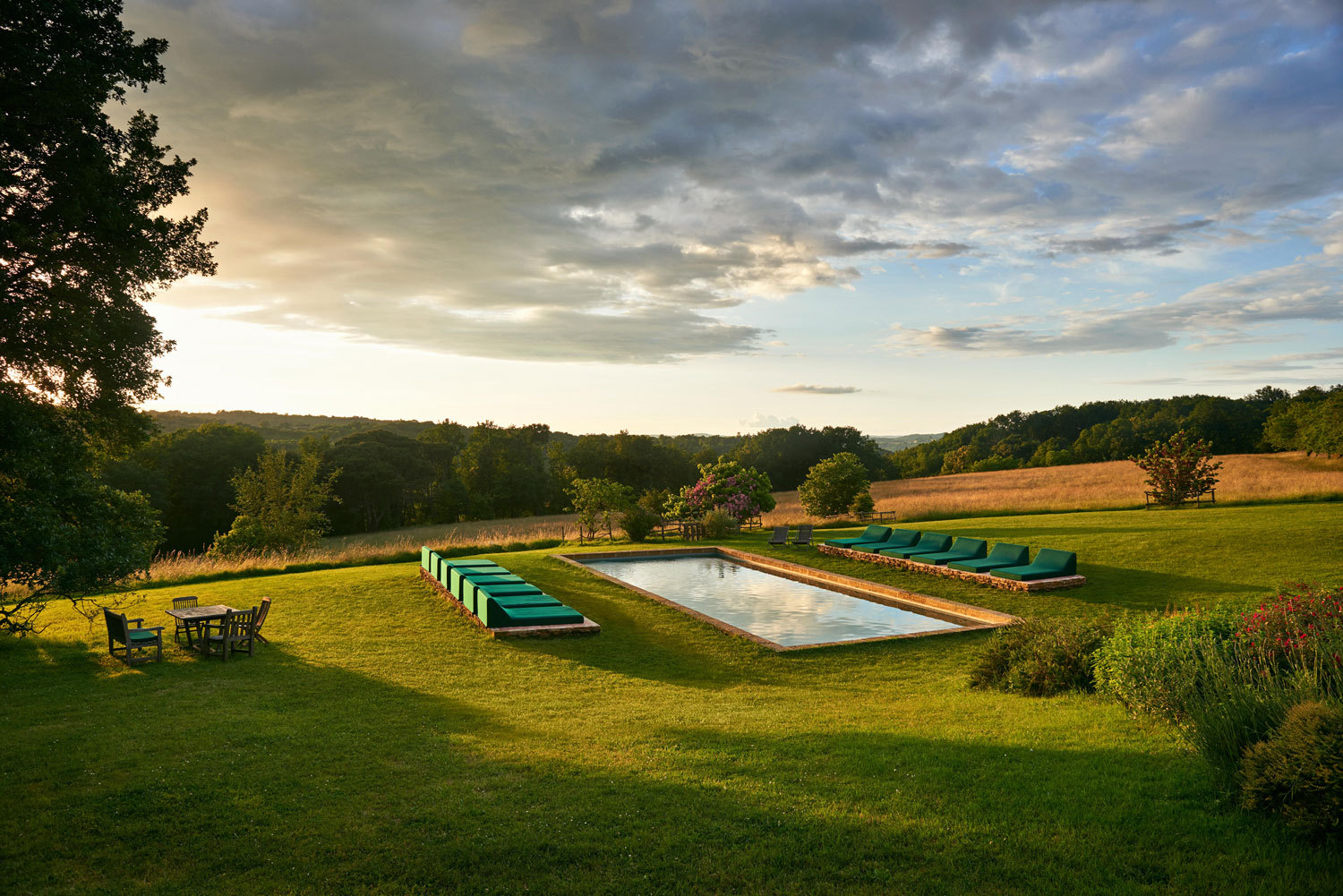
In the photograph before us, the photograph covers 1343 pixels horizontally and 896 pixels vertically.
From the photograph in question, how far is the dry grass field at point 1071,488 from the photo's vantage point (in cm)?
2591

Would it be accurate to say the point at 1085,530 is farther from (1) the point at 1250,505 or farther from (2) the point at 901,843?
(2) the point at 901,843

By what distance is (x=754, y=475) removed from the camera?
28.1 m

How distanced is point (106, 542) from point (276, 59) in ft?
29.8

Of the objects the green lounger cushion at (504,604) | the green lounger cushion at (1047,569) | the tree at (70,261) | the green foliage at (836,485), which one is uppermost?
the tree at (70,261)

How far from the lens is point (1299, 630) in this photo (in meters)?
6.66

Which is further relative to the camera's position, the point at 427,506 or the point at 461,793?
the point at 427,506

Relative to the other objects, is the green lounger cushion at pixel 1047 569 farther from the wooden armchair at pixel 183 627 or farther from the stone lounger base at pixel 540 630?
the wooden armchair at pixel 183 627

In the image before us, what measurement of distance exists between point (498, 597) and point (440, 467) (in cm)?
4697

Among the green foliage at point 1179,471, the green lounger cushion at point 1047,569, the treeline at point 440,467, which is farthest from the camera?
the treeline at point 440,467

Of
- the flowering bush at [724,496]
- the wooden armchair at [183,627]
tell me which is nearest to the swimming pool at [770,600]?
the flowering bush at [724,496]

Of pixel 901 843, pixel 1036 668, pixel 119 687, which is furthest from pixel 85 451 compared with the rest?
pixel 1036 668

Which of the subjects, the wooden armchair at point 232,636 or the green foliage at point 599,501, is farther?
the green foliage at point 599,501

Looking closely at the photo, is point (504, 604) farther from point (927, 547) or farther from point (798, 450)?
point (798, 450)

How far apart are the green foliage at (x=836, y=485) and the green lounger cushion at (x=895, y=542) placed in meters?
8.15
